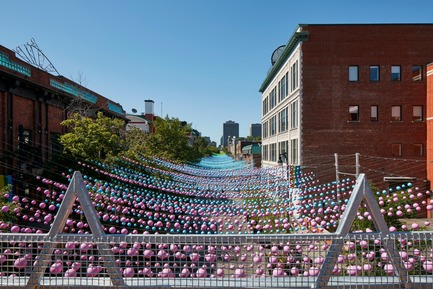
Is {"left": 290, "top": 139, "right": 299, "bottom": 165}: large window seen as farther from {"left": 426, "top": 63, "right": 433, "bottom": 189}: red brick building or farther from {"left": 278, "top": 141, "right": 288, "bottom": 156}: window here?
{"left": 426, "top": 63, "right": 433, "bottom": 189}: red brick building

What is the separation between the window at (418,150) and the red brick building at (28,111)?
27.7 meters

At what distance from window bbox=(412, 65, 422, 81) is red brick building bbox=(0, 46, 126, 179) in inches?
1072

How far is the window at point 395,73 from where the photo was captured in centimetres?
2775

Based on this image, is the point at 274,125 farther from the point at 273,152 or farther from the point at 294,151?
the point at 294,151

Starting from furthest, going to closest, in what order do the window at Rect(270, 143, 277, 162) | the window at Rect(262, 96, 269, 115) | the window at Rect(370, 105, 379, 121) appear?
the window at Rect(262, 96, 269, 115) → the window at Rect(270, 143, 277, 162) → the window at Rect(370, 105, 379, 121)

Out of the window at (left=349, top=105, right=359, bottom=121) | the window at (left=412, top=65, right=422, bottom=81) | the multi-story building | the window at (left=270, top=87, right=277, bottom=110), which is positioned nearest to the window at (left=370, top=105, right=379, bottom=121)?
the multi-story building

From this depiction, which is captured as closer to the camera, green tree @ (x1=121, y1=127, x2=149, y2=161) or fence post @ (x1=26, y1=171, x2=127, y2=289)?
fence post @ (x1=26, y1=171, x2=127, y2=289)

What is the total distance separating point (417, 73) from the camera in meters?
27.7

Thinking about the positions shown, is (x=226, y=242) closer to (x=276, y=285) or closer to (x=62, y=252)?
(x=276, y=285)

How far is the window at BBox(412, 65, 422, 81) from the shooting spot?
27.6m

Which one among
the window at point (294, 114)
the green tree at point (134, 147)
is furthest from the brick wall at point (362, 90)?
the green tree at point (134, 147)

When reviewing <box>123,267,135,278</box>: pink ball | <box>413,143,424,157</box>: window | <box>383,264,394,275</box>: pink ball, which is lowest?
<box>123,267,135,278</box>: pink ball

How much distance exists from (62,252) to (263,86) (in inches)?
→ 1925

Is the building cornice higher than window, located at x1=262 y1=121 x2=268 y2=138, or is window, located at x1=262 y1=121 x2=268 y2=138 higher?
the building cornice
